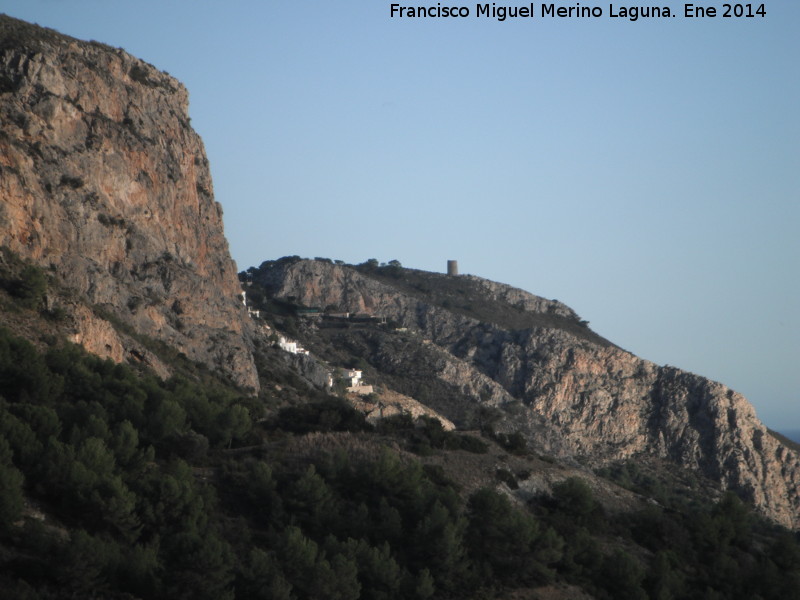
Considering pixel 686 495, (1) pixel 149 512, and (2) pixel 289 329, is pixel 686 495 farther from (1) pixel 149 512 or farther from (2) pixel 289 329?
(1) pixel 149 512

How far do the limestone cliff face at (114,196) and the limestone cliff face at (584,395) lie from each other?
20612mm

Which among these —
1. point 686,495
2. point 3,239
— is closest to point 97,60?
point 3,239

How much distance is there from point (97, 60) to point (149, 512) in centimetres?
3602

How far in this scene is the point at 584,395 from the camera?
81875 millimetres

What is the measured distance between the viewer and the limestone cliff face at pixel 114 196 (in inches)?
1844

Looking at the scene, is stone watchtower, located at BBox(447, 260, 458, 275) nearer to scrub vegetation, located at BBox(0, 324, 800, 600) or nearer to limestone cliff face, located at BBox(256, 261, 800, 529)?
limestone cliff face, located at BBox(256, 261, 800, 529)

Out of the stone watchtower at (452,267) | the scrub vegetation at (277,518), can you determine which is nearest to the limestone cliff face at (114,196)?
the scrub vegetation at (277,518)

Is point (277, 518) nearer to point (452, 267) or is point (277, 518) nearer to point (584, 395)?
point (584, 395)

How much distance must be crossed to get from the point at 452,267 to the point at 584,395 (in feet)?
120

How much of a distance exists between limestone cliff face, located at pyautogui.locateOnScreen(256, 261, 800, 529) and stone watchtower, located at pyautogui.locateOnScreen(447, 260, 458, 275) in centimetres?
2275

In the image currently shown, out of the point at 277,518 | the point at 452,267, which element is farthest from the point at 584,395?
the point at 277,518

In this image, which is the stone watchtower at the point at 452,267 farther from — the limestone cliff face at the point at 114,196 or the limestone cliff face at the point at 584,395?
the limestone cliff face at the point at 114,196

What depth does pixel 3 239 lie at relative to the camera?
145ft

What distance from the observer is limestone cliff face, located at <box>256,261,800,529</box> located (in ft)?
248
